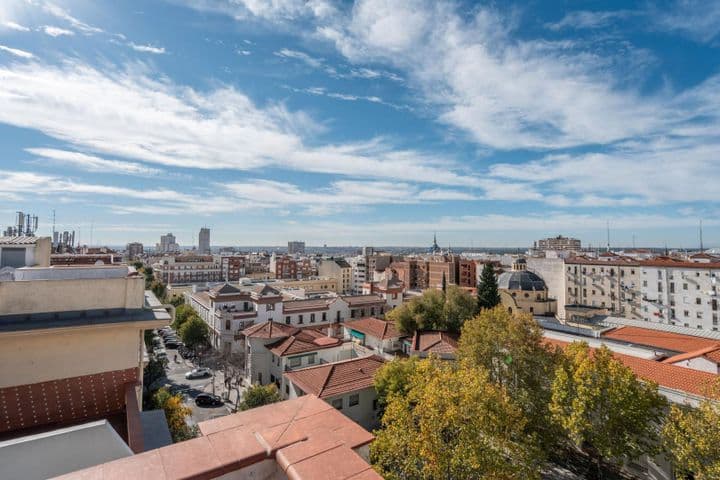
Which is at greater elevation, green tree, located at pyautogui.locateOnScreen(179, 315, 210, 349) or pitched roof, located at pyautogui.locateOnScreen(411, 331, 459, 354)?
pitched roof, located at pyautogui.locateOnScreen(411, 331, 459, 354)

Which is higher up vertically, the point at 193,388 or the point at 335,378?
the point at 335,378

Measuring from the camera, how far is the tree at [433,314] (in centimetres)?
3017

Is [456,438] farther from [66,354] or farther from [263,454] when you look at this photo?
[66,354]

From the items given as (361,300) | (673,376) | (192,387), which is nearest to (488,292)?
(361,300)

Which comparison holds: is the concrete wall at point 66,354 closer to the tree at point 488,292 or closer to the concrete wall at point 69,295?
the concrete wall at point 69,295

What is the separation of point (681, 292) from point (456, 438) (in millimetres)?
48390

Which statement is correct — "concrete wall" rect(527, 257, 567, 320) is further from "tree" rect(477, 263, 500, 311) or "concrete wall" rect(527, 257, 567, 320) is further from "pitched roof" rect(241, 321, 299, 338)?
"pitched roof" rect(241, 321, 299, 338)

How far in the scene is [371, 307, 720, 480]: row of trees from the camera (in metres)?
10.2

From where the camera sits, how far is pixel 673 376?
50.4 ft

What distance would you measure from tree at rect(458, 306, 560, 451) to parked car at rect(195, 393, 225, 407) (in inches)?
712

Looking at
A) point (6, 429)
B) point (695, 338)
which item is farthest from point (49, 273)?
point (695, 338)

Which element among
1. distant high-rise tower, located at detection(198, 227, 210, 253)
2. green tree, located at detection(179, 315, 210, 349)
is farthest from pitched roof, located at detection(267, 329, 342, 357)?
distant high-rise tower, located at detection(198, 227, 210, 253)

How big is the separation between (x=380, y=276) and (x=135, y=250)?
347 ft

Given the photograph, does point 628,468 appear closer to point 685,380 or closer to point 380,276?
point 685,380
